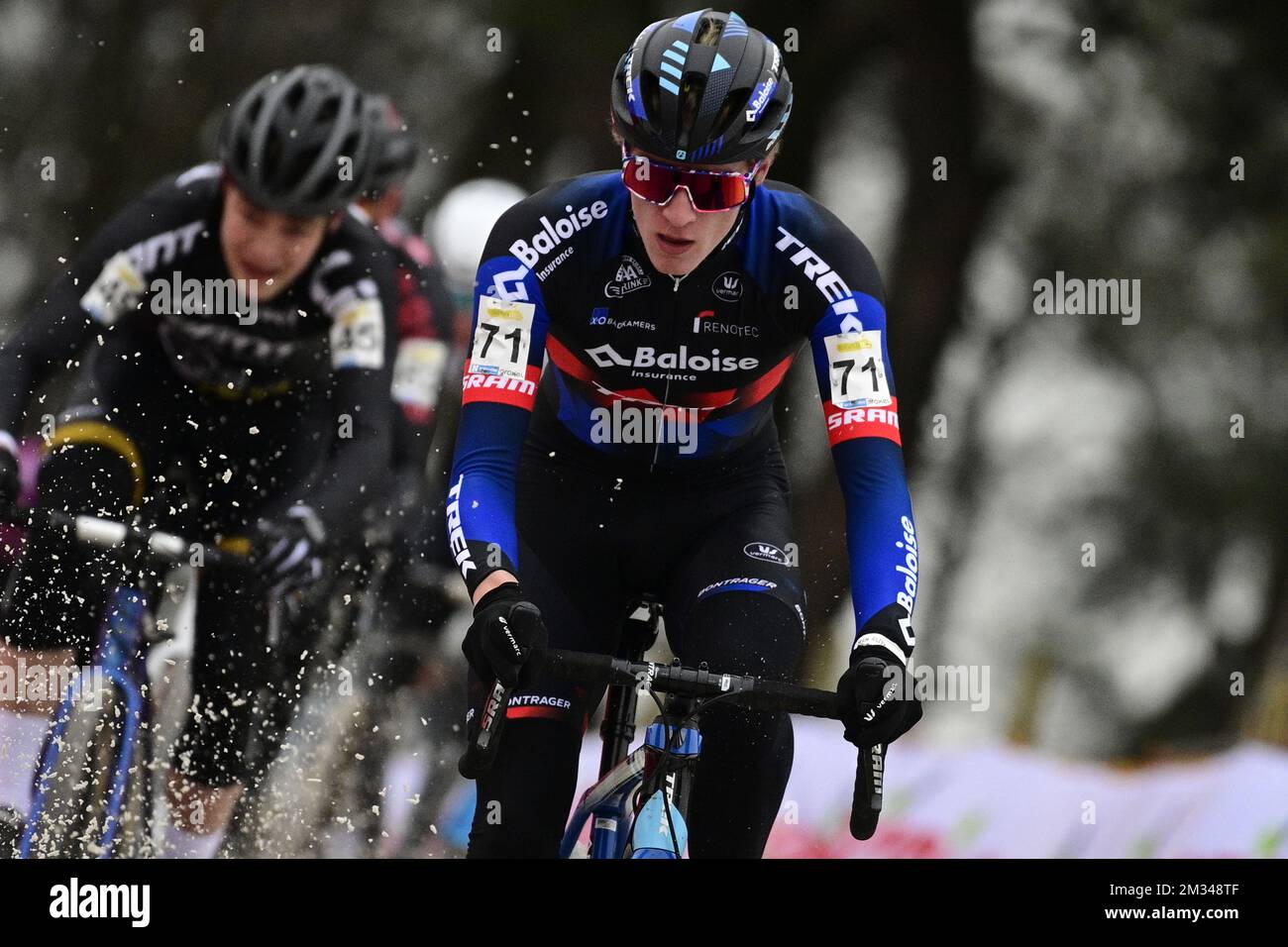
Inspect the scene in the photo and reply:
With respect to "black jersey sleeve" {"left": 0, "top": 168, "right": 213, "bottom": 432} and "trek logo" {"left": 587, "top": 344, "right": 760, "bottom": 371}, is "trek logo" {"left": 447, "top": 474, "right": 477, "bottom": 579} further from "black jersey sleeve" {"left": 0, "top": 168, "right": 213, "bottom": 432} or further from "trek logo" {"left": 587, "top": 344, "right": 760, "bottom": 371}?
"black jersey sleeve" {"left": 0, "top": 168, "right": 213, "bottom": 432}

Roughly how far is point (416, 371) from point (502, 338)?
13.6 feet

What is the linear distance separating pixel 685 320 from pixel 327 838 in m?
4.04

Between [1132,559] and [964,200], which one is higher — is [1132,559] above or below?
below

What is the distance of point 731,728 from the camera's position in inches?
165

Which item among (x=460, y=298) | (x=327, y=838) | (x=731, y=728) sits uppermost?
(x=460, y=298)

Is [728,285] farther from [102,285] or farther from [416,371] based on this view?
[416,371]

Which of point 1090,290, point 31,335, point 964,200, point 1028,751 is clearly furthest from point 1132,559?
point 31,335

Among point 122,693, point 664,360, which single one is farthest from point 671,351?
point 122,693

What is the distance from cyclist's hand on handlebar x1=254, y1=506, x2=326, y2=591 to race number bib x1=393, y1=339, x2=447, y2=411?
2508 millimetres

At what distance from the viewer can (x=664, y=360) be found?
4688mm

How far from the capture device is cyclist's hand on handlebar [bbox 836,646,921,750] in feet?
12.5

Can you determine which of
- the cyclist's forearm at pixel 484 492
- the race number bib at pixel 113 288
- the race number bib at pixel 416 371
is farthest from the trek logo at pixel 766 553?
the race number bib at pixel 416 371
